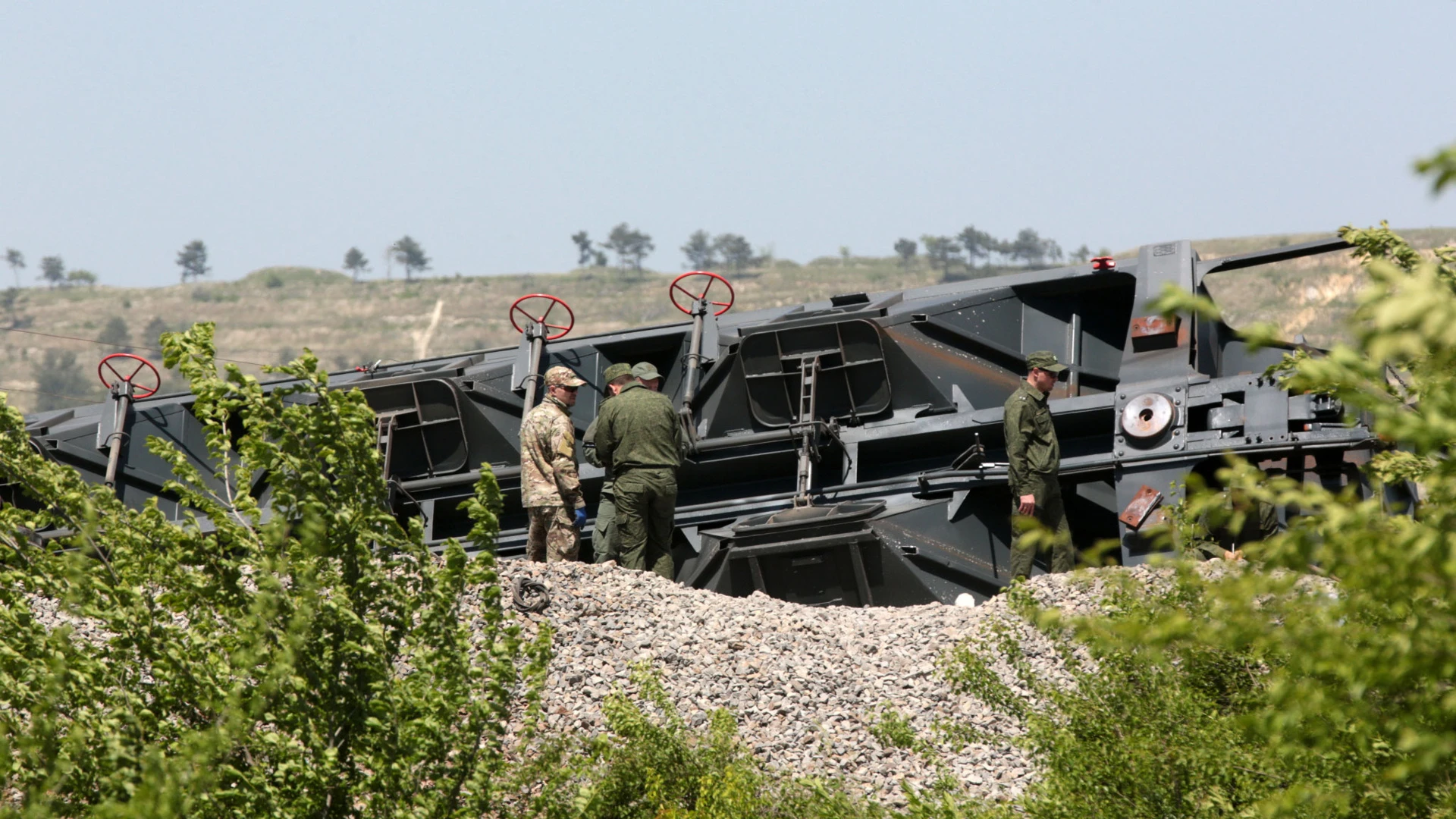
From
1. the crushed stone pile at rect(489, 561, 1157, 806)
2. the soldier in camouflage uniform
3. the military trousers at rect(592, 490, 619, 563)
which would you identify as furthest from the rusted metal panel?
the soldier in camouflage uniform

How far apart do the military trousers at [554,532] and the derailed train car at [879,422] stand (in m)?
0.74

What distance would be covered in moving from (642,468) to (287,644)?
599 centimetres

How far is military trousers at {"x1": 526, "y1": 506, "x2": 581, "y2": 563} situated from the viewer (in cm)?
1016

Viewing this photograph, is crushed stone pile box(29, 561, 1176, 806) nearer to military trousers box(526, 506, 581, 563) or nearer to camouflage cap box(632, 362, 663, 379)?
military trousers box(526, 506, 581, 563)

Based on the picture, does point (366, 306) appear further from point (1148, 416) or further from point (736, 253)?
point (1148, 416)

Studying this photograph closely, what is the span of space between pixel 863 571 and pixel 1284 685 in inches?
271

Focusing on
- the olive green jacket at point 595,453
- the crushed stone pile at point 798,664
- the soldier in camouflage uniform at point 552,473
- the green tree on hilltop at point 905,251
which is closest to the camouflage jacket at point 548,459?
the soldier in camouflage uniform at point 552,473

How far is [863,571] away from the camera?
953 centimetres

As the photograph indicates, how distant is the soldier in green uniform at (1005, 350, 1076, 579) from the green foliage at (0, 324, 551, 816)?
17.6 feet

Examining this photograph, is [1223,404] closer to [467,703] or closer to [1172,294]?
[467,703]

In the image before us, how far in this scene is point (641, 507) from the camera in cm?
1003

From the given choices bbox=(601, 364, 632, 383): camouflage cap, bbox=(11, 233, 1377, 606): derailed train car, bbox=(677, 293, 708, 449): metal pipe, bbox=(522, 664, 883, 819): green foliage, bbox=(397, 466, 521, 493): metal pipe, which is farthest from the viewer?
bbox=(397, 466, 521, 493): metal pipe

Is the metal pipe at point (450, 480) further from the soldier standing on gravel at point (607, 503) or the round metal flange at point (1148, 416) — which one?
the round metal flange at point (1148, 416)

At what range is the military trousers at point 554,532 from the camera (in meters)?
10.2
